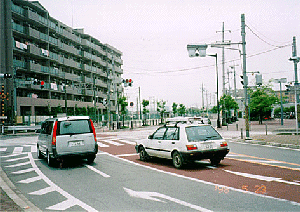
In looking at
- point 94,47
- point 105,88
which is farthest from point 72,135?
point 105,88

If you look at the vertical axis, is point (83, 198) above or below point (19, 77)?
below

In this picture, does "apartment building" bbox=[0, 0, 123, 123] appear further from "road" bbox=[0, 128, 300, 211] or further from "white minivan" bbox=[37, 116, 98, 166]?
"road" bbox=[0, 128, 300, 211]

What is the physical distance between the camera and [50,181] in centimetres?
831

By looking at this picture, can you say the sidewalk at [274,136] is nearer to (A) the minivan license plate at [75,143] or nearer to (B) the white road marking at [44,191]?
(A) the minivan license plate at [75,143]

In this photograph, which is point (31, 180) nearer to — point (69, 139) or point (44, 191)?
point (44, 191)

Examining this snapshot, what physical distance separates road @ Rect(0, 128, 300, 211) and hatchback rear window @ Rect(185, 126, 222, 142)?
1.01 meters

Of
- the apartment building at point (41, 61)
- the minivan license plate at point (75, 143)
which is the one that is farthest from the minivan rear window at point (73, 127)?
the apartment building at point (41, 61)

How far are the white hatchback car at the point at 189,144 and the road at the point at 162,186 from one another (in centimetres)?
42

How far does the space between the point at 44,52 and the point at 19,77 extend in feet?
22.4

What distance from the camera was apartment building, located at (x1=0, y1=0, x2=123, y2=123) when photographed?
42.0m

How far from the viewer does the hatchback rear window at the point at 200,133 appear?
31.6ft

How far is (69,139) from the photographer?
417 inches

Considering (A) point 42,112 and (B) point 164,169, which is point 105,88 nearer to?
(A) point 42,112

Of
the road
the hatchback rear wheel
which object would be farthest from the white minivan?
the hatchback rear wheel
